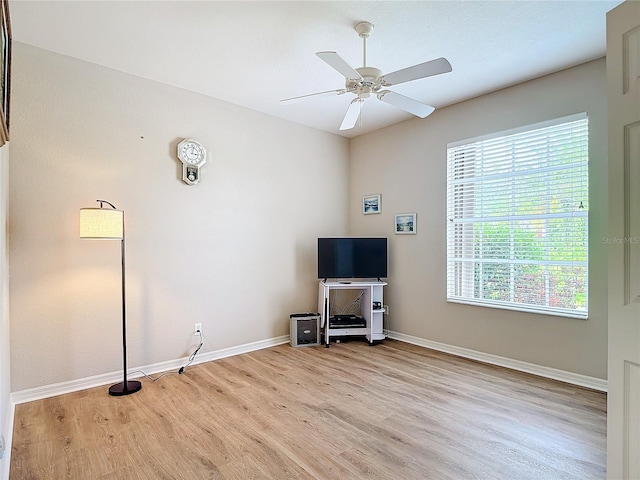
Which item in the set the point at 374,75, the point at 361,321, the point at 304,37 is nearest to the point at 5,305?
the point at 304,37

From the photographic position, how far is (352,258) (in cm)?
447

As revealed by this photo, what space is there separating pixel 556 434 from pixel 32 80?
4598 mm

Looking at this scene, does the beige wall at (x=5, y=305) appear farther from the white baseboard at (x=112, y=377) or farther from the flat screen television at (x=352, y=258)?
the flat screen television at (x=352, y=258)

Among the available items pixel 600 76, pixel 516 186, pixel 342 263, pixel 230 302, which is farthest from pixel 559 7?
pixel 230 302

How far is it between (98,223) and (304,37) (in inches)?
83.0

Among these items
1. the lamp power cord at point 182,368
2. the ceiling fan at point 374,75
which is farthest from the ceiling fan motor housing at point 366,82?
the lamp power cord at point 182,368

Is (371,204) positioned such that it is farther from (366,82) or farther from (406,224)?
(366,82)

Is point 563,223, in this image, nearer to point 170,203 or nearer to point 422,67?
point 422,67

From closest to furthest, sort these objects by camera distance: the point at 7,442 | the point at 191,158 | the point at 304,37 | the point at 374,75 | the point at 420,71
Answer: the point at 7,442, the point at 420,71, the point at 374,75, the point at 304,37, the point at 191,158

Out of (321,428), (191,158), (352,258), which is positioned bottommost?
(321,428)

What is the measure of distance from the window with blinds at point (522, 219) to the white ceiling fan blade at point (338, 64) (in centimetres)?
202

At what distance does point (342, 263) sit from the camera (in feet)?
14.6

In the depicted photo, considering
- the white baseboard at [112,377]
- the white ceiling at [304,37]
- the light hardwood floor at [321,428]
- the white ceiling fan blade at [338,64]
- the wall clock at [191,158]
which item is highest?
the white ceiling at [304,37]

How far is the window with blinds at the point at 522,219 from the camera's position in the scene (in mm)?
3064
